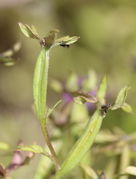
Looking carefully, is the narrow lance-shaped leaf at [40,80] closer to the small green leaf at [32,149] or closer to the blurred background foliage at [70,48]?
the small green leaf at [32,149]

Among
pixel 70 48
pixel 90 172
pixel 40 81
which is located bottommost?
pixel 70 48

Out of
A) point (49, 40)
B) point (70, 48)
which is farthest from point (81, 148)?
point (70, 48)

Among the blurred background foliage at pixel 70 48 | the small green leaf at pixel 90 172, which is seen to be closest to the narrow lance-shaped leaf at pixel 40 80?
the small green leaf at pixel 90 172

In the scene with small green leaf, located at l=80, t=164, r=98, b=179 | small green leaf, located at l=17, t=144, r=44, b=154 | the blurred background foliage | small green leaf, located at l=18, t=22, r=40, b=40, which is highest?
small green leaf, located at l=18, t=22, r=40, b=40

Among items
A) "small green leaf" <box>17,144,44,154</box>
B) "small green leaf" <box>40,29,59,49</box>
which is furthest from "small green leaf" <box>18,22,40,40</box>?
"small green leaf" <box>17,144,44,154</box>

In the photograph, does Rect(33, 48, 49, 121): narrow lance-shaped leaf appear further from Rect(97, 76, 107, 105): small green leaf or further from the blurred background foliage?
the blurred background foliage

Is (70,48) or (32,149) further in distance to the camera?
(70,48)

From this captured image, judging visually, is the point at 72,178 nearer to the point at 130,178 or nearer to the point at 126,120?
the point at 130,178

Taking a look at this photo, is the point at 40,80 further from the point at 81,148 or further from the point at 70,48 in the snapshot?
the point at 70,48

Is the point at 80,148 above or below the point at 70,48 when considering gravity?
above
